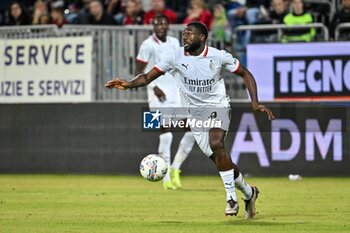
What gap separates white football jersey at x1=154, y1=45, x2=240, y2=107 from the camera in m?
12.6

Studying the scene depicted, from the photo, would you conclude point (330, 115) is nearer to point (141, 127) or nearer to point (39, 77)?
point (141, 127)

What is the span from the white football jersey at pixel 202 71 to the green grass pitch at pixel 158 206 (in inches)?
62.0

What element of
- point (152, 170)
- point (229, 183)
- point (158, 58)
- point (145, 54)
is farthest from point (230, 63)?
point (145, 54)

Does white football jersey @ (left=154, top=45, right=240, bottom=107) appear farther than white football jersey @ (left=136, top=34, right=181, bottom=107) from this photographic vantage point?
No

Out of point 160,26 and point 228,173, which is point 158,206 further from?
point 160,26

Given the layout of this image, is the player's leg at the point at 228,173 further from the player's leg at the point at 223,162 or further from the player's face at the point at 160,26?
the player's face at the point at 160,26

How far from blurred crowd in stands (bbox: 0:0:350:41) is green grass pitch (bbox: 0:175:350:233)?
3536mm

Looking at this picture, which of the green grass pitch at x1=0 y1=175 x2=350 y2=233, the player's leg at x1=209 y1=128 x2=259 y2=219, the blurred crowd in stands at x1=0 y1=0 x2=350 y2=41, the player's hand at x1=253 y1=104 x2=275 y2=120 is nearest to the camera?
the green grass pitch at x1=0 y1=175 x2=350 y2=233

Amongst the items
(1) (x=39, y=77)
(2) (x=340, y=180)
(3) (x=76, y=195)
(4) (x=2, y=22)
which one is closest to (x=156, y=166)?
(3) (x=76, y=195)

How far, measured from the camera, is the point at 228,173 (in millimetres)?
12141

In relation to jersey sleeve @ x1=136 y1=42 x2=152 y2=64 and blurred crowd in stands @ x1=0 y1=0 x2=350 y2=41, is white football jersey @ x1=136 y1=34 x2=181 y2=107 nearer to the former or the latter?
jersey sleeve @ x1=136 y1=42 x2=152 y2=64

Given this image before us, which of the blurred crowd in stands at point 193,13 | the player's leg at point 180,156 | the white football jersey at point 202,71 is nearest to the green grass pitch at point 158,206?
the player's leg at point 180,156

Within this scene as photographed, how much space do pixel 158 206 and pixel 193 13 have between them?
8.53m

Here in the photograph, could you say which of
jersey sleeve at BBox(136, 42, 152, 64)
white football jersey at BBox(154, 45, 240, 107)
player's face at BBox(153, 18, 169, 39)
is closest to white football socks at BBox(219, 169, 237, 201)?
white football jersey at BBox(154, 45, 240, 107)
